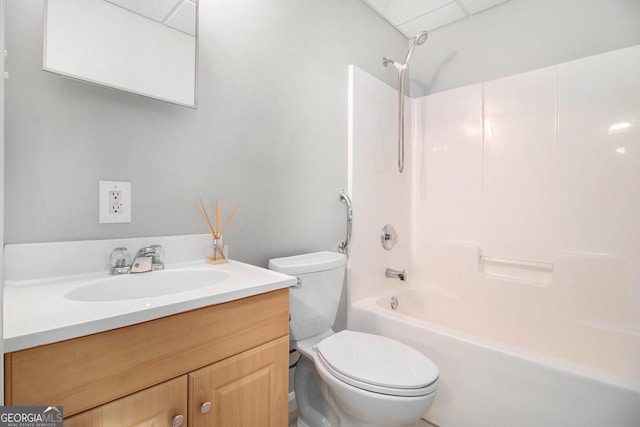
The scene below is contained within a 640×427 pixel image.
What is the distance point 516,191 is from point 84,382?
2.13 m

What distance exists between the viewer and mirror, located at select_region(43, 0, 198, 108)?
2.89ft

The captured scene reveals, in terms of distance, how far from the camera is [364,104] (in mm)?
1873

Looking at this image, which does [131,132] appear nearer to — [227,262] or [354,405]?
[227,262]

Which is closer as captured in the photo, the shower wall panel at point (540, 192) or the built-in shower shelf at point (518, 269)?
the shower wall panel at point (540, 192)

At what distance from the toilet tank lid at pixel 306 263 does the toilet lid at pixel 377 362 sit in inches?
12.1

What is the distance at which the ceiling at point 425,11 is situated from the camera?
195cm

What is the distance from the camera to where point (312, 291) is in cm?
131

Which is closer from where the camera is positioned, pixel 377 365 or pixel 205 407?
pixel 205 407

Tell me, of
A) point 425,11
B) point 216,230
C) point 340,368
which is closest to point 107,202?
point 216,230

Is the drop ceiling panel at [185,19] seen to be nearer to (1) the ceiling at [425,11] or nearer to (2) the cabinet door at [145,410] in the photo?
(2) the cabinet door at [145,410]

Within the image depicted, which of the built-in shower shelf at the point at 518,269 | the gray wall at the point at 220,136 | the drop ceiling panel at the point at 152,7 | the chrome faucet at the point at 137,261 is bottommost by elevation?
the built-in shower shelf at the point at 518,269

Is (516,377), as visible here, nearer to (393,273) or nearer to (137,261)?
(393,273)

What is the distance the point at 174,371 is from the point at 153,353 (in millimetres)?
74

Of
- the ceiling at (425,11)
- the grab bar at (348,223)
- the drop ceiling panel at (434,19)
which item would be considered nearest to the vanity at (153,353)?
the grab bar at (348,223)
